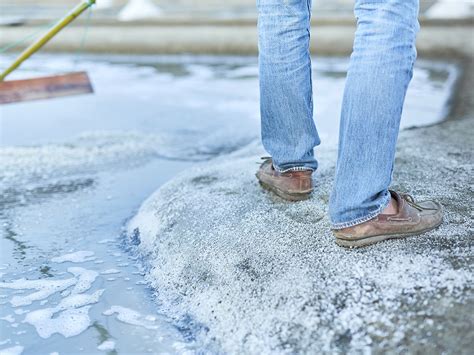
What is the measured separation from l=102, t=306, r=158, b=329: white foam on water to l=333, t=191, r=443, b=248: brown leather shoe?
476 millimetres

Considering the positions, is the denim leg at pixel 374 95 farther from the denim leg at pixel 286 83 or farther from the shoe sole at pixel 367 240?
the denim leg at pixel 286 83

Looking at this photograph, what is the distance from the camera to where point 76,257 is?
1720 mm

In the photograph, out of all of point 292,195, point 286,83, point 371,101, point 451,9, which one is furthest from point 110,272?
point 451,9

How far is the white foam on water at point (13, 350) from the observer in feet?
4.27

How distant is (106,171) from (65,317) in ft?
3.65

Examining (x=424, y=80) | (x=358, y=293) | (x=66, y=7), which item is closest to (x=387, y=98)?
(x=358, y=293)

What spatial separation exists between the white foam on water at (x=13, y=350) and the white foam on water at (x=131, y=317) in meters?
0.20

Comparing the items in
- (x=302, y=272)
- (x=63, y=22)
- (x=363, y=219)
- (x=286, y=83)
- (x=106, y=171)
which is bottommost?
(x=106, y=171)

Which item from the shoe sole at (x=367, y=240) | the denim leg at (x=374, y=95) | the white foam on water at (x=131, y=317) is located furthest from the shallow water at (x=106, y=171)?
the denim leg at (x=374, y=95)

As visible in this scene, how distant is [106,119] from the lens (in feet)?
10.8

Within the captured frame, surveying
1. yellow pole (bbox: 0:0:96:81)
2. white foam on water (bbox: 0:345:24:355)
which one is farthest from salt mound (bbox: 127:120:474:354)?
yellow pole (bbox: 0:0:96:81)

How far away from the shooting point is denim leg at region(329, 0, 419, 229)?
4.15 ft

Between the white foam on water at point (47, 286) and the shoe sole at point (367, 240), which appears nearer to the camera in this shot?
the shoe sole at point (367, 240)

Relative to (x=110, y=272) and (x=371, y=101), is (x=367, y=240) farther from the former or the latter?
(x=110, y=272)
